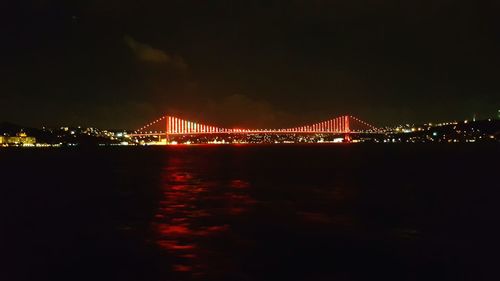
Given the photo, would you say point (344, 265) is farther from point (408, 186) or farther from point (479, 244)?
point (408, 186)

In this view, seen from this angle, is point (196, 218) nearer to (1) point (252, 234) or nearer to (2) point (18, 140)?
(1) point (252, 234)

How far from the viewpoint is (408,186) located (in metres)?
33.6

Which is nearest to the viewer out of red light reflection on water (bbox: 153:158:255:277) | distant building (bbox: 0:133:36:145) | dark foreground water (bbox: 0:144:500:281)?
dark foreground water (bbox: 0:144:500:281)

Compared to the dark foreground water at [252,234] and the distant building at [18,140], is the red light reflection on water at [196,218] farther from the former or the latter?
the distant building at [18,140]

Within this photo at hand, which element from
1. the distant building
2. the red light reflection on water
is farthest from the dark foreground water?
the distant building

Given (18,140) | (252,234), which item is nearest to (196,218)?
(252,234)

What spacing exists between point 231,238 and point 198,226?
92.9 inches

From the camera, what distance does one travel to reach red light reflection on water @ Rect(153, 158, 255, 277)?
14.0m

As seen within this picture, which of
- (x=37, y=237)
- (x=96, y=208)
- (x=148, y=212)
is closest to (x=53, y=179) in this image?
(x=96, y=208)

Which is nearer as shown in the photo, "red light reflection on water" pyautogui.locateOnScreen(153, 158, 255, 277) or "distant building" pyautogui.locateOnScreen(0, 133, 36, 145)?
"red light reflection on water" pyautogui.locateOnScreen(153, 158, 255, 277)

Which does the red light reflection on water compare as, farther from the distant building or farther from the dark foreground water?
the distant building

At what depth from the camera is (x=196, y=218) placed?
67.7ft

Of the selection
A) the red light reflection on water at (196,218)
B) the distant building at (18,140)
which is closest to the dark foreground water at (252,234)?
the red light reflection on water at (196,218)

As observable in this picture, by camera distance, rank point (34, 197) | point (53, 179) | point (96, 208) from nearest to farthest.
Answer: point (96, 208), point (34, 197), point (53, 179)
